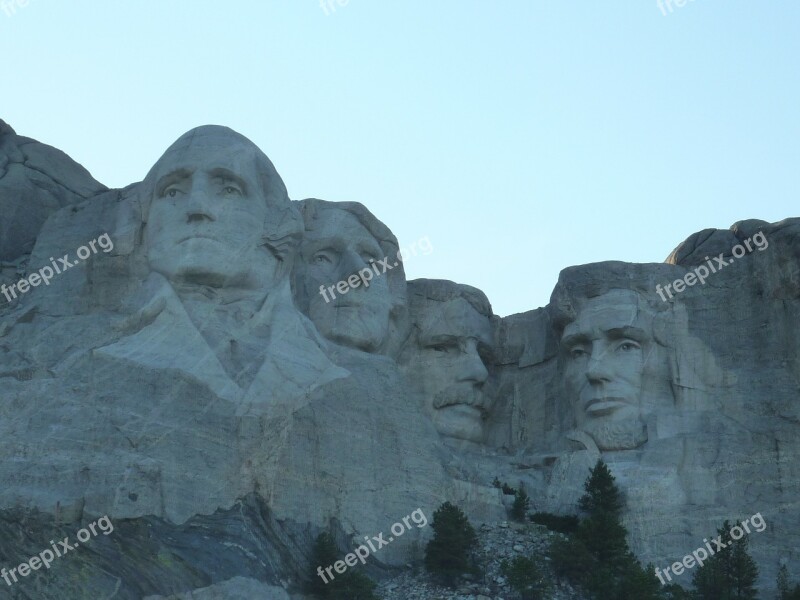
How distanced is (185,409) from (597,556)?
5460mm

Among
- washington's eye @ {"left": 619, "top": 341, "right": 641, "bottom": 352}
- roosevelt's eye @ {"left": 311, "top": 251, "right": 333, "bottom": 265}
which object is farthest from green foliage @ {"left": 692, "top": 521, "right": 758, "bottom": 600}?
roosevelt's eye @ {"left": 311, "top": 251, "right": 333, "bottom": 265}

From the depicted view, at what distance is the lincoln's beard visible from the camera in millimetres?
30125

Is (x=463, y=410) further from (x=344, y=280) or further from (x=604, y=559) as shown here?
(x=604, y=559)

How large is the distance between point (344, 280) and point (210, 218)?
2544 millimetres

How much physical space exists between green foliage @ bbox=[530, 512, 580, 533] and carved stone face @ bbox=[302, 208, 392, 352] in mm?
3465

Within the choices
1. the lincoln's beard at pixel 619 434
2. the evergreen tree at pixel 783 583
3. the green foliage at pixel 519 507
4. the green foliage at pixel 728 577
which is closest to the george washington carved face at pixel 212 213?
the green foliage at pixel 519 507

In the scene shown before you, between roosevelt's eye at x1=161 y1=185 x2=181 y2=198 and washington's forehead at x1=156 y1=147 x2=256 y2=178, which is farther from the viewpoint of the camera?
roosevelt's eye at x1=161 y1=185 x2=181 y2=198

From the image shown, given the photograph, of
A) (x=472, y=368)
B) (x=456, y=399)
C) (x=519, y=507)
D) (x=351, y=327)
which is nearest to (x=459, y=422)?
(x=456, y=399)

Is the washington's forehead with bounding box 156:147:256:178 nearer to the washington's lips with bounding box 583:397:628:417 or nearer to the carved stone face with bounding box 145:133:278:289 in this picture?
the carved stone face with bounding box 145:133:278:289

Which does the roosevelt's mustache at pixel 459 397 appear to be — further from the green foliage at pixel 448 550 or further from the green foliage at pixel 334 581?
the green foliage at pixel 334 581

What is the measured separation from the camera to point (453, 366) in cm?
3173

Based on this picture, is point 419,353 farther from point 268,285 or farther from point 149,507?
point 149,507

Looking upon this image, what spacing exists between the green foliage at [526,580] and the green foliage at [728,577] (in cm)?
200

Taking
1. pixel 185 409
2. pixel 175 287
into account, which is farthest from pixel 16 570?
pixel 175 287
